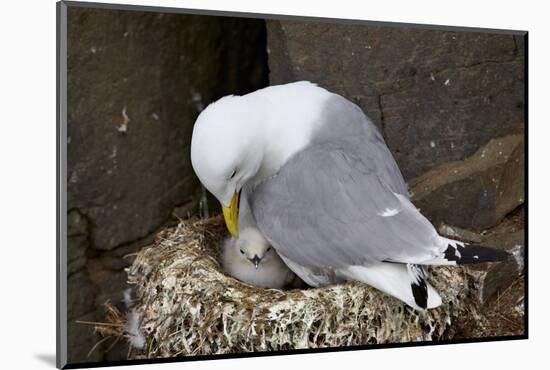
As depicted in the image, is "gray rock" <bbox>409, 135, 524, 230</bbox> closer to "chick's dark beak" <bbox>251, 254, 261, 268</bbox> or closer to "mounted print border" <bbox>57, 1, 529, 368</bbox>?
"mounted print border" <bbox>57, 1, 529, 368</bbox>

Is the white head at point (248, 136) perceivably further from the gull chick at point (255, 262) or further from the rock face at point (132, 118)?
the rock face at point (132, 118)

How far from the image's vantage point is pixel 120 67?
9.76 feet

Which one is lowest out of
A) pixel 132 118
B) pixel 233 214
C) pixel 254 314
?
pixel 254 314

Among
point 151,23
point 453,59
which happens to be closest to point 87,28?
point 151,23

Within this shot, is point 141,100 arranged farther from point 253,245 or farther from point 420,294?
point 420,294

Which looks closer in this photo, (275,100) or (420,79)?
(275,100)

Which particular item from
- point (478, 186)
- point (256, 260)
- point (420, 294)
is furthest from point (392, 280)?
point (478, 186)

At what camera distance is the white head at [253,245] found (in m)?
2.74

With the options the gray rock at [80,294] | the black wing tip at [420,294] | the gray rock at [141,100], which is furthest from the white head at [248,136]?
the gray rock at [80,294]

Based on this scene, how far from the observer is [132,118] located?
305 centimetres

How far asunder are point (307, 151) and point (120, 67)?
74 cm

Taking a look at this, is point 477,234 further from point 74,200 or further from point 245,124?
point 74,200

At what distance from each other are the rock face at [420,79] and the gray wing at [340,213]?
444mm

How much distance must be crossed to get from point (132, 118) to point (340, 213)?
0.87 metres
